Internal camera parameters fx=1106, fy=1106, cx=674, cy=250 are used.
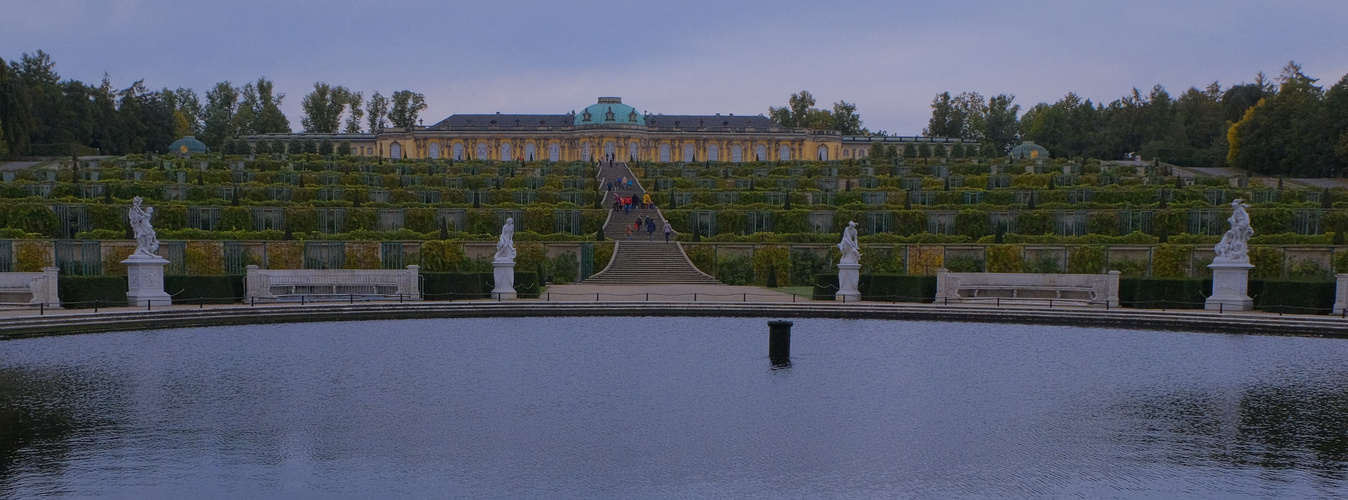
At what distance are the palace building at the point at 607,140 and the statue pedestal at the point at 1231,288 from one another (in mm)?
79748

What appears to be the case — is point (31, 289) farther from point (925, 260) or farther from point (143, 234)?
point (925, 260)

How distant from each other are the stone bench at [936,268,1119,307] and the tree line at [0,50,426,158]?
6563 centimetres

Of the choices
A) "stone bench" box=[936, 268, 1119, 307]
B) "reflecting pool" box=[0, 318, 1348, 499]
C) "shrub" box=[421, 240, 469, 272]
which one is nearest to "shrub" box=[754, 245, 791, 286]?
"stone bench" box=[936, 268, 1119, 307]

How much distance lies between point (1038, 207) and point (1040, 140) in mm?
65402

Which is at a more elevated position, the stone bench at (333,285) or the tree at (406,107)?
the tree at (406,107)

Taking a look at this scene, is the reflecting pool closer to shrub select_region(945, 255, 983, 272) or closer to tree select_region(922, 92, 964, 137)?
shrub select_region(945, 255, 983, 272)

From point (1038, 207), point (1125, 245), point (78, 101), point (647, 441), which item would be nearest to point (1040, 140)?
point (1038, 207)

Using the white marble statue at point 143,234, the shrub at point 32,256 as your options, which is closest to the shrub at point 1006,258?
the white marble statue at point 143,234

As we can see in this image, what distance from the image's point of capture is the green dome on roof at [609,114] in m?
108

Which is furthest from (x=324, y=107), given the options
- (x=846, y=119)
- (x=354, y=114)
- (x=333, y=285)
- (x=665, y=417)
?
(x=665, y=417)

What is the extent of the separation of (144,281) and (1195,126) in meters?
92.3

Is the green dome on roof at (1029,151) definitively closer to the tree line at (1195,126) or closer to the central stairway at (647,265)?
the tree line at (1195,126)

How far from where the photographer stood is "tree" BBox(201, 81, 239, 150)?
108 meters

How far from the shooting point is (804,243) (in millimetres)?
38281
